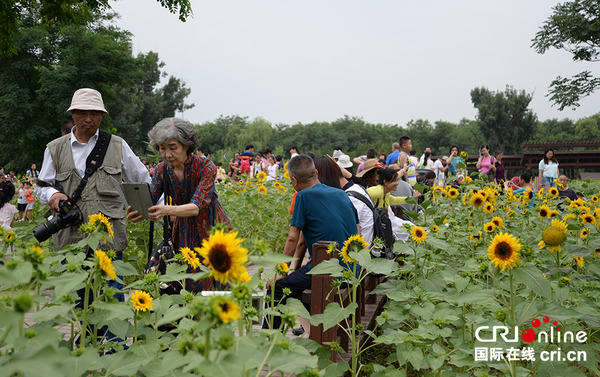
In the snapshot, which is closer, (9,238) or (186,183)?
(9,238)

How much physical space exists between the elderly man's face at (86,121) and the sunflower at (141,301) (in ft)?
5.33

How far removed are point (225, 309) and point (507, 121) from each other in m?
55.0

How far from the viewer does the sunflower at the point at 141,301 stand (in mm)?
1709

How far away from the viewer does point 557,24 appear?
616 inches

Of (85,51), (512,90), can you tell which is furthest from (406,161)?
(512,90)

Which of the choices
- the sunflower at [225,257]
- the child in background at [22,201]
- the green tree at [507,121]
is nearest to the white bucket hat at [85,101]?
the sunflower at [225,257]

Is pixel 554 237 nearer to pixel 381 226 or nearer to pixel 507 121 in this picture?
pixel 381 226

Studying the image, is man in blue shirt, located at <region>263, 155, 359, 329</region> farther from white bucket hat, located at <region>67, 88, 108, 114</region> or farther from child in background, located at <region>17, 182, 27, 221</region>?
child in background, located at <region>17, 182, 27, 221</region>

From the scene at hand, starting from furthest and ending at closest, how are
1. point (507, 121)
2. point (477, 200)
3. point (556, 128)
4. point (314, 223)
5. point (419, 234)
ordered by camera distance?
point (556, 128), point (507, 121), point (477, 200), point (314, 223), point (419, 234)

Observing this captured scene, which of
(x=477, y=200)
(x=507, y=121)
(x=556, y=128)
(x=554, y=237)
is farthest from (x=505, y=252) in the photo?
(x=556, y=128)

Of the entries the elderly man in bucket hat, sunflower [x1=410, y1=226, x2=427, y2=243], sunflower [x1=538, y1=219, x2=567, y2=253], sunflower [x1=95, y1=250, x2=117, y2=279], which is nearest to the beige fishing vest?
the elderly man in bucket hat

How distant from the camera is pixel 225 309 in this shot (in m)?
1.04

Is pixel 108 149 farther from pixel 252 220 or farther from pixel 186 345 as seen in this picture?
pixel 252 220

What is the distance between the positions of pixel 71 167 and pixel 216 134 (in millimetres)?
86695
